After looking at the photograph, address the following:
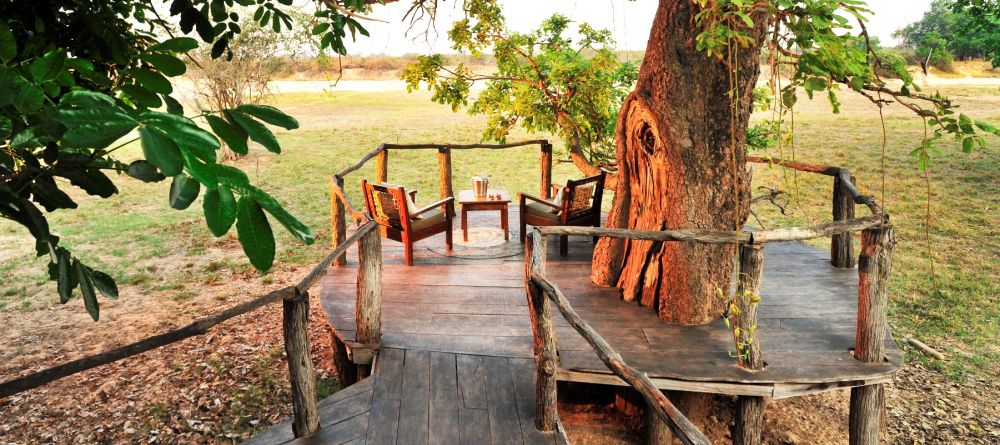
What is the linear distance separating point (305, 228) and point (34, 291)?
28.7ft

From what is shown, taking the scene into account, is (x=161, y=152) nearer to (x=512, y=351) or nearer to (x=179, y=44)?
(x=179, y=44)

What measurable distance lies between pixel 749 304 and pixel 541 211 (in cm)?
287

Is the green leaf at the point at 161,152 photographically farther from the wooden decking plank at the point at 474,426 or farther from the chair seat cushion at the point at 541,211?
the chair seat cushion at the point at 541,211

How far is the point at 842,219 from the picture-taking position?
5371mm

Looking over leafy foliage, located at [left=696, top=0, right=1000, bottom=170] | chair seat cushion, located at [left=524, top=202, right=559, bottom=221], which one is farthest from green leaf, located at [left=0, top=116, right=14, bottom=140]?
chair seat cushion, located at [left=524, top=202, right=559, bottom=221]

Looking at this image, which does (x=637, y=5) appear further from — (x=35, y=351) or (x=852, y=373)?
(x=35, y=351)

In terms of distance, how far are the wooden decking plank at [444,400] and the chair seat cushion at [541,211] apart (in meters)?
2.40

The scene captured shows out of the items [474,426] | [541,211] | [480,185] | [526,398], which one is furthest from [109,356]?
[480,185]

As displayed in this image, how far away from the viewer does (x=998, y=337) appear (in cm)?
654

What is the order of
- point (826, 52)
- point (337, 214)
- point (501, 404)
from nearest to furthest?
point (826, 52) → point (501, 404) → point (337, 214)

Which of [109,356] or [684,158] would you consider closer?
[109,356]

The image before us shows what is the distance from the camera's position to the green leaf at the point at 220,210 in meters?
0.95

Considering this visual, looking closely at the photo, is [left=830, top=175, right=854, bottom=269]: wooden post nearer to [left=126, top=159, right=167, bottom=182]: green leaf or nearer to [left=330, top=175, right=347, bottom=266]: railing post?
[left=330, top=175, right=347, bottom=266]: railing post

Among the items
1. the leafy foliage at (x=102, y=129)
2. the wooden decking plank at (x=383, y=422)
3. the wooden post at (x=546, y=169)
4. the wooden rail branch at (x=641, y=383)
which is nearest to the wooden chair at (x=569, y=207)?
the wooden post at (x=546, y=169)
